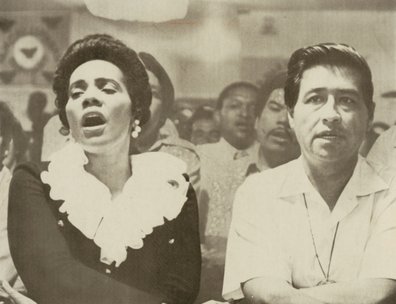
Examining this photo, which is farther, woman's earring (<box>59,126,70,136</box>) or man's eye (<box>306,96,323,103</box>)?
woman's earring (<box>59,126,70,136</box>)

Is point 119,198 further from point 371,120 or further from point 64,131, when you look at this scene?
point 371,120

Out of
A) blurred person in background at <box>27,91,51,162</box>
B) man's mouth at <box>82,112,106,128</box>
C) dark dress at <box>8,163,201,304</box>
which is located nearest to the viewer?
dark dress at <box>8,163,201,304</box>

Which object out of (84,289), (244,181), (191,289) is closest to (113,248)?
(84,289)

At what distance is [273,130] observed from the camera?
8.87ft

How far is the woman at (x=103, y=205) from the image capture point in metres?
2.58

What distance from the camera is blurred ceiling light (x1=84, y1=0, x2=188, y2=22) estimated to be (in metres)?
2.77

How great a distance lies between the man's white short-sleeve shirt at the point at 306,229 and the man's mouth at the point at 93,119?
82cm

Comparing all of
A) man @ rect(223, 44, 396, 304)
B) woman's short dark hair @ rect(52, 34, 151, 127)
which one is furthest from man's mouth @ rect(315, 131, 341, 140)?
woman's short dark hair @ rect(52, 34, 151, 127)

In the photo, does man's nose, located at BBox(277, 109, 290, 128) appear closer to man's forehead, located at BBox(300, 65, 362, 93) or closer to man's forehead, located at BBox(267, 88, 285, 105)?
man's forehead, located at BBox(267, 88, 285, 105)

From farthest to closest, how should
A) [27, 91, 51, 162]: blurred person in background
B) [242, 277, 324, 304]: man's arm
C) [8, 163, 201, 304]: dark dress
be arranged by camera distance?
1. [27, 91, 51, 162]: blurred person in background
2. [8, 163, 201, 304]: dark dress
3. [242, 277, 324, 304]: man's arm

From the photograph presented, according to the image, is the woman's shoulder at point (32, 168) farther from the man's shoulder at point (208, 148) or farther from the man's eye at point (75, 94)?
the man's shoulder at point (208, 148)

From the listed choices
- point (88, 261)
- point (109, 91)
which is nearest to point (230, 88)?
point (109, 91)

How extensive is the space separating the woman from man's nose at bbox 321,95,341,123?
792mm

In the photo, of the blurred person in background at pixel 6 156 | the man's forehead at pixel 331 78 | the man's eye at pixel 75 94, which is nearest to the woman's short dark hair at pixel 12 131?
the blurred person in background at pixel 6 156
